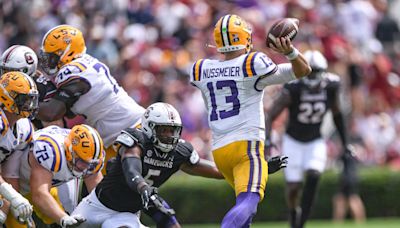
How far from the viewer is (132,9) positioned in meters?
19.5

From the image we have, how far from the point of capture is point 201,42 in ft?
62.3

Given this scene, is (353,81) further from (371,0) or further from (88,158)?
(88,158)

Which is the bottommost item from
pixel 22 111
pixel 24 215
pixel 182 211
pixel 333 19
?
pixel 182 211

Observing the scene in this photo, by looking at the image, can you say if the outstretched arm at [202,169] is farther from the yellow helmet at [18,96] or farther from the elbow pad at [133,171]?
the yellow helmet at [18,96]

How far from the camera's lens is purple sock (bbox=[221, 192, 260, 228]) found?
9.27 m

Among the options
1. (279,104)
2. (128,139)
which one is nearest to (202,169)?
(128,139)

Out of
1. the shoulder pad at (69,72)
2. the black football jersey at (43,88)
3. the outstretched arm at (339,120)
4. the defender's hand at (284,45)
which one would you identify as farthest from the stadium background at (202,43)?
the defender's hand at (284,45)

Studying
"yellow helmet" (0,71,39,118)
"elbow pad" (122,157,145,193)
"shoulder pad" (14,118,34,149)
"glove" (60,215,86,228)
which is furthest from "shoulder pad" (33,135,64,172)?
"elbow pad" (122,157,145,193)

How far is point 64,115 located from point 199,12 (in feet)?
31.8

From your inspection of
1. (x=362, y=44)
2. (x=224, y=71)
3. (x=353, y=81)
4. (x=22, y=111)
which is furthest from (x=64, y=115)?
(x=362, y=44)

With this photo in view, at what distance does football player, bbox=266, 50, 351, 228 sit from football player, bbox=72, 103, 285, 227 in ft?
11.1

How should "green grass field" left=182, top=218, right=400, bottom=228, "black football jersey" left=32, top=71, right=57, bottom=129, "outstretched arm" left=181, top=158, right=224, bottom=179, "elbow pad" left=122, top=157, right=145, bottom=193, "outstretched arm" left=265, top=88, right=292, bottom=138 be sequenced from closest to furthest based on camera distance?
"elbow pad" left=122, top=157, right=145, bottom=193, "outstretched arm" left=181, top=158, right=224, bottom=179, "black football jersey" left=32, top=71, right=57, bottom=129, "outstretched arm" left=265, top=88, right=292, bottom=138, "green grass field" left=182, top=218, right=400, bottom=228

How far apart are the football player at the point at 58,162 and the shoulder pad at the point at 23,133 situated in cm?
7

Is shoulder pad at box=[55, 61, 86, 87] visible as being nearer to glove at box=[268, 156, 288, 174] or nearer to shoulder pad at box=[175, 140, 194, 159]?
shoulder pad at box=[175, 140, 194, 159]
